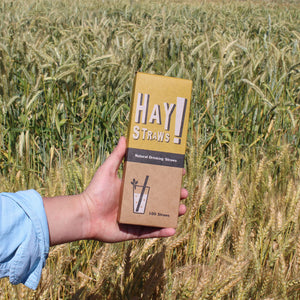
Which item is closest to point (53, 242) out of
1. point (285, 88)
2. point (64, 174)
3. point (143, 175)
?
point (143, 175)

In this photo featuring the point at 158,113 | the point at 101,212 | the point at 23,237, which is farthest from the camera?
the point at 101,212

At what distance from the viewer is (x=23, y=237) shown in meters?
0.92

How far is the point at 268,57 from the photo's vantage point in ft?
8.91

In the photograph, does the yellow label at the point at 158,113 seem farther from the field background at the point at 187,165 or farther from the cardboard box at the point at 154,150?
the field background at the point at 187,165

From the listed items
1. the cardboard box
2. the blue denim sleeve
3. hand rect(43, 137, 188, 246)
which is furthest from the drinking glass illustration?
the blue denim sleeve

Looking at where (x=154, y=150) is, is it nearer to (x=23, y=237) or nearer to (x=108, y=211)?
(x=108, y=211)

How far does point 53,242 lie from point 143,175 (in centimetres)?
28

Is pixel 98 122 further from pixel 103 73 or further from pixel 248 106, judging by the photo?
pixel 248 106

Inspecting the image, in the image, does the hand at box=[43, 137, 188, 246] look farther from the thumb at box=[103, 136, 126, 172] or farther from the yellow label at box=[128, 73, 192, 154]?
the yellow label at box=[128, 73, 192, 154]

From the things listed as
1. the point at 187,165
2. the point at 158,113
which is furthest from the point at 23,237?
the point at 187,165

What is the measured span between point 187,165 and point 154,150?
1087 millimetres

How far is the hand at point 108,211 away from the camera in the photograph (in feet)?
3.76

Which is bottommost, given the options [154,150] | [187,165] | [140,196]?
[187,165]

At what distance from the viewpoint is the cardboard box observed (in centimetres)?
106
